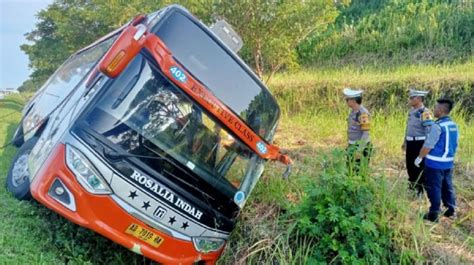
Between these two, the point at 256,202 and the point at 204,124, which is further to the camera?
the point at 256,202

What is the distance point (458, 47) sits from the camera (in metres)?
11.7

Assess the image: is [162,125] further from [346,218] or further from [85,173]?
[346,218]

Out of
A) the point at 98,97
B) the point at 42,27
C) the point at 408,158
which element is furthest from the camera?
the point at 42,27

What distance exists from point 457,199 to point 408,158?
693 millimetres

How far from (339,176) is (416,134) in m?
1.55

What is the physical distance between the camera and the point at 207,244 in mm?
4180

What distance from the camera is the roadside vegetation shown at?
3.93 metres

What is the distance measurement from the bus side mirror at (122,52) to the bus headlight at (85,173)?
74cm

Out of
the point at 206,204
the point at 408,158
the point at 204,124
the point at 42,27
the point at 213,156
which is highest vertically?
the point at 42,27

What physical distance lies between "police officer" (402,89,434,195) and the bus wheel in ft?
13.9

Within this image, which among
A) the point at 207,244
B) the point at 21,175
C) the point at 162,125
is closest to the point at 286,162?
the point at 207,244

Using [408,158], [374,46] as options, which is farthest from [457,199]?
[374,46]

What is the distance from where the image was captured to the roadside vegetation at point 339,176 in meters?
3.93

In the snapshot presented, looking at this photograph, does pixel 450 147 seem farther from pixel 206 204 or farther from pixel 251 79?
pixel 206 204
